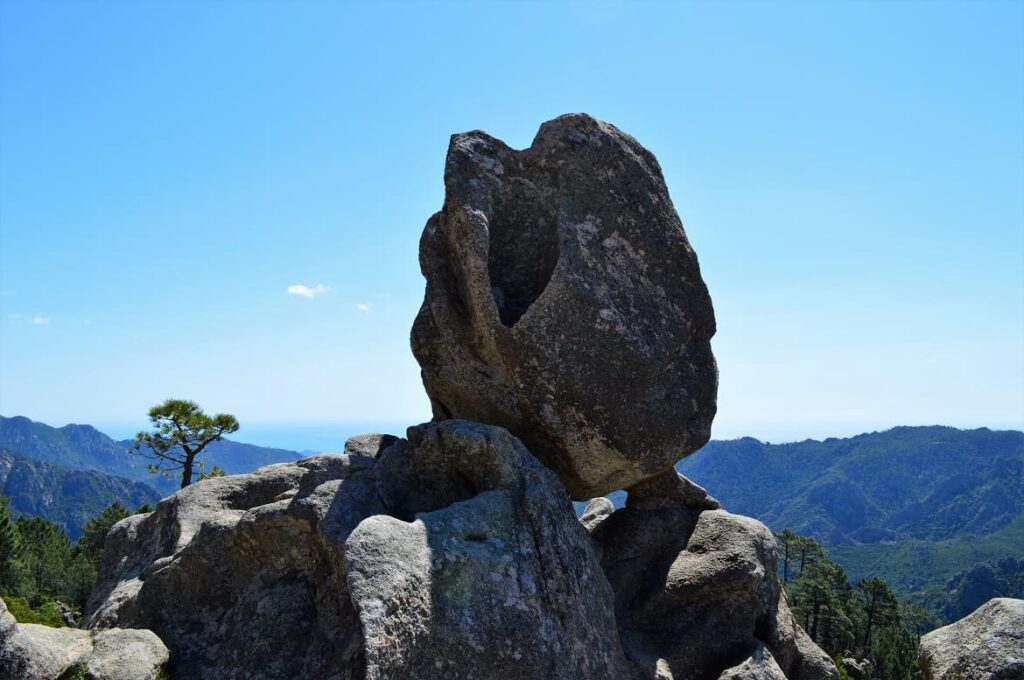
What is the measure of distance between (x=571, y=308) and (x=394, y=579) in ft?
23.3

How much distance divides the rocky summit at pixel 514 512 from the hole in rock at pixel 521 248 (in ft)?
0.17

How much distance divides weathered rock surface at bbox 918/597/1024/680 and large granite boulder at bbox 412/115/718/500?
5814mm

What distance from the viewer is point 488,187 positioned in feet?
53.0

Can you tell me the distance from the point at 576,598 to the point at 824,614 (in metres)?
88.4

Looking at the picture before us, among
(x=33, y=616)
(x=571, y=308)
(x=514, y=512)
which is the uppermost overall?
(x=571, y=308)

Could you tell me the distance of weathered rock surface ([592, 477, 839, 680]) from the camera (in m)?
13.9

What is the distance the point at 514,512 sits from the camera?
1183 centimetres

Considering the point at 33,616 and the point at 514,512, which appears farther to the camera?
the point at 33,616

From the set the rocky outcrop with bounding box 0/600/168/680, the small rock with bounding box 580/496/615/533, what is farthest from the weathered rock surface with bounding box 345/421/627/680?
the small rock with bounding box 580/496/615/533

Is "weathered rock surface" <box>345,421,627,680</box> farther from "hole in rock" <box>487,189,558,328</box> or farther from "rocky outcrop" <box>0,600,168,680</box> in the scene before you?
"hole in rock" <box>487,189,558,328</box>

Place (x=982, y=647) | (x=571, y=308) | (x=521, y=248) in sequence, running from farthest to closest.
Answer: (x=521, y=248)
(x=571, y=308)
(x=982, y=647)

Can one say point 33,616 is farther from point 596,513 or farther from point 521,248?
point 521,248

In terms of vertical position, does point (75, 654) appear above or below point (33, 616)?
above

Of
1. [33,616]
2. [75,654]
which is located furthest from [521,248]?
[33,616]
